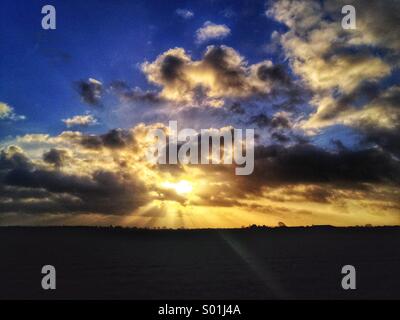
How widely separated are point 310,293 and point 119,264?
20746 mm

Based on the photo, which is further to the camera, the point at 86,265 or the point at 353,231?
the point at 353,231

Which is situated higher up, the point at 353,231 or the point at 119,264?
the point at 353,231

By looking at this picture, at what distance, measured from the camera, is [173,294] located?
2514cm

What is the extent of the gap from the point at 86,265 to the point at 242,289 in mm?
19439
